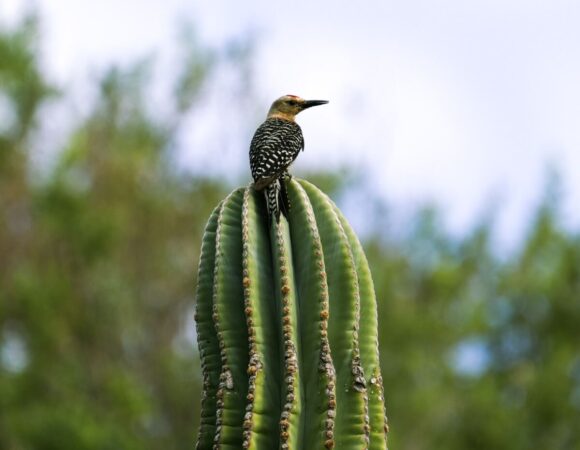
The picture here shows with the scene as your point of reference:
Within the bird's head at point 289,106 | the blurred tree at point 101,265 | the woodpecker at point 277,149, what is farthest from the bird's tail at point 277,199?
the blurred tree at point 101,265

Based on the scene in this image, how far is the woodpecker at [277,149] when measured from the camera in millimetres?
3732

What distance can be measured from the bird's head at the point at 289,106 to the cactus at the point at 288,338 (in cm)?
110

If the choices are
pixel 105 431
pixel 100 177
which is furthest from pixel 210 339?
pixel 100 177

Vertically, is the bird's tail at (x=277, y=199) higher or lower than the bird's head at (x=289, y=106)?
lower

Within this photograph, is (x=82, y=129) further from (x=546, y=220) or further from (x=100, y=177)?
(x=546, y=220)

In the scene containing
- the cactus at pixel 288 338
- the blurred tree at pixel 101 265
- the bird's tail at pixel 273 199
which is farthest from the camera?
the blurred tree at pixel 101 265

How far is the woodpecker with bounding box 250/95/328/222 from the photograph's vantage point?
3.73 meters

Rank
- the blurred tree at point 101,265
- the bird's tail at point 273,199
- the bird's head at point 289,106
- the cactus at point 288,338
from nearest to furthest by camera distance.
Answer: the cactus at point 288,338
the bird's tail at point 273,199
the bird's head at point 289,106
the blurred tree at point 101,265

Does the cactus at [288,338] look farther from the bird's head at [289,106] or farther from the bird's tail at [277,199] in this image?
the bird's head at [289,106]

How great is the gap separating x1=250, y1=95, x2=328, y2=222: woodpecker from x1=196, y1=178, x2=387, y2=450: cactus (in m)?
0.10

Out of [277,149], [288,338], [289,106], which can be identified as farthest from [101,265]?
[288,338]

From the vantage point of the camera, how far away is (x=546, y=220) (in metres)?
22.8

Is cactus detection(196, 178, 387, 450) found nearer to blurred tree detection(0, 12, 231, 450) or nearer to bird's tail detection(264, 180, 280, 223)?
bird's tail detection(264, 180, 280, 223)

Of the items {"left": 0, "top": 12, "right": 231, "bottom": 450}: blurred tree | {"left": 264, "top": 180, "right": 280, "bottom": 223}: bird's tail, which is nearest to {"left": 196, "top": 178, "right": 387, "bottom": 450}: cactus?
{"left": 264, "top": 180, "right": 280, "bottom": 223}: bird's tail
